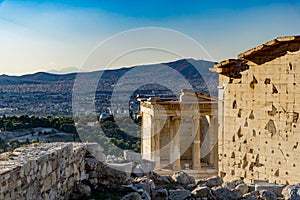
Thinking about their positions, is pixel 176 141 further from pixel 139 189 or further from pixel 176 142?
pixel 139 189

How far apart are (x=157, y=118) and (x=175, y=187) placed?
37.4 ft

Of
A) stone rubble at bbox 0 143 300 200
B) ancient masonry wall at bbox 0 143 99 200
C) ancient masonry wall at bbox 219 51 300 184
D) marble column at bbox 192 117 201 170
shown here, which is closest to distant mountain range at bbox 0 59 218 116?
marble column at bbox 192 117 201 170

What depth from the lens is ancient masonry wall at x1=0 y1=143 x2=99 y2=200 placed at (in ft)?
17.5

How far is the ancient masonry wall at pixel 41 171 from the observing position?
17.5 feet

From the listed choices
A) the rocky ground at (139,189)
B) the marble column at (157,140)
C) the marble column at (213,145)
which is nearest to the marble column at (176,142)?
the marble column at (157,140)

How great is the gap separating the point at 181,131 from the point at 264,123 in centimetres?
1009

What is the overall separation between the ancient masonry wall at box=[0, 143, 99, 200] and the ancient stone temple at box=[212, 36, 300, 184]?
245 inches

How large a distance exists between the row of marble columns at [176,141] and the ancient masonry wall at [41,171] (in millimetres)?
13308

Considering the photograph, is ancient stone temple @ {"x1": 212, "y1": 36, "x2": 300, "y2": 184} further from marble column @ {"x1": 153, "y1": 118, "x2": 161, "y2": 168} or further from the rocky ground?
marble column @ {"x1": 153, "y1": 118, "x2": 161, "y2": 168}

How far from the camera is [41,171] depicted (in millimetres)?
6340

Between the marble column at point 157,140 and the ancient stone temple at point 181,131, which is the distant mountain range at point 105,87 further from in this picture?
the marble column at point 157,140

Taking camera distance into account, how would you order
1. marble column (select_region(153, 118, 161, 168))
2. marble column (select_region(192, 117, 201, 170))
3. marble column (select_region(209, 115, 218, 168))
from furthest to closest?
1. marble column (select_region(209, 115, 218, 168))
2. marble column (select_region(192, 117, 201, 170))
3. marble column (select_region(153, 118, 161, 168))

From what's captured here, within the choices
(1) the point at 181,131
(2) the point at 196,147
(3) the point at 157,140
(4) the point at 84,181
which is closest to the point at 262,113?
(4) the point at 84,181

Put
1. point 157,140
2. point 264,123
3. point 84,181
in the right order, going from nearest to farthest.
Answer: point 84,181
point 264,123
point 157,140
